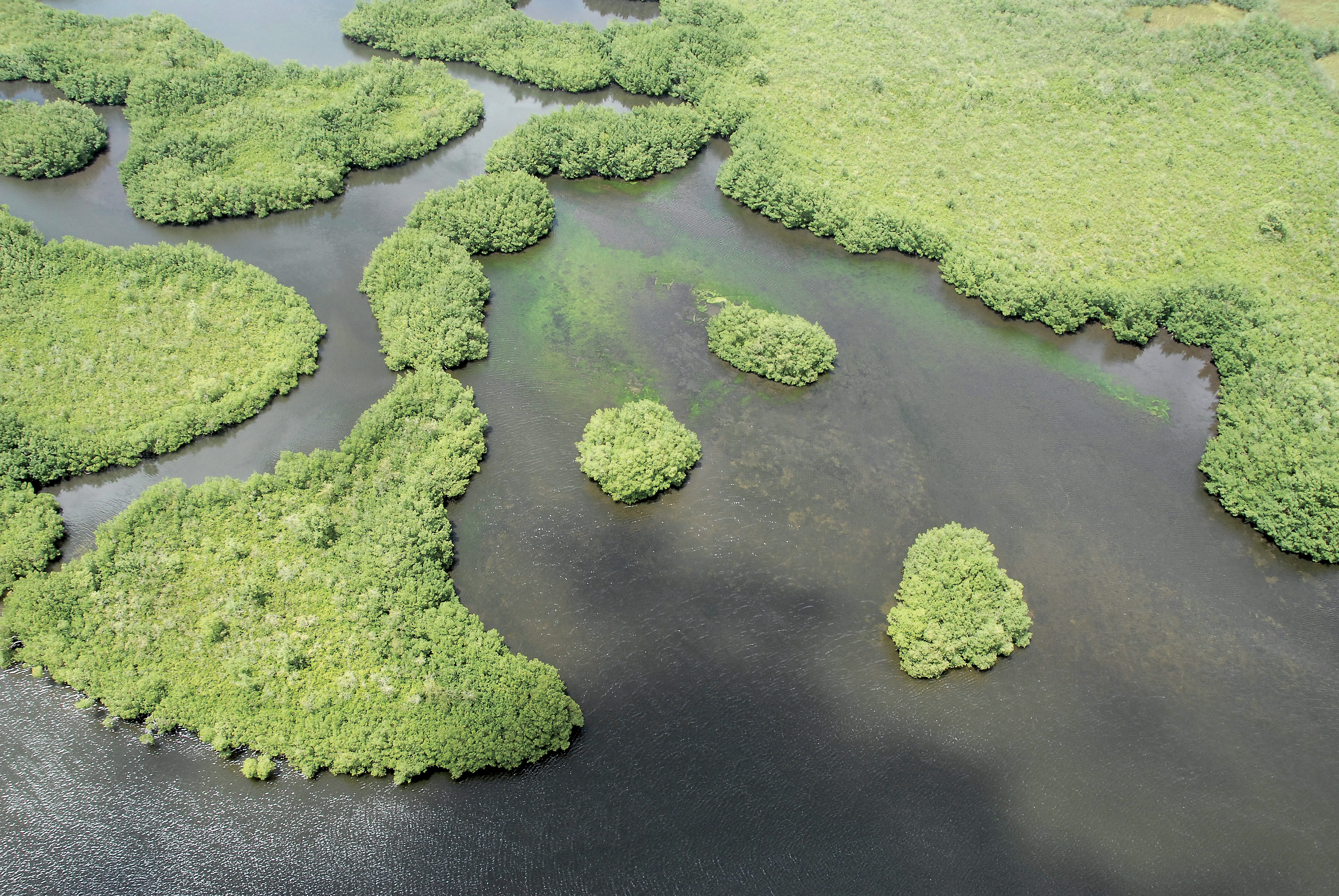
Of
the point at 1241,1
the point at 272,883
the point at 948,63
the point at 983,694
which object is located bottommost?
the point at 272,883

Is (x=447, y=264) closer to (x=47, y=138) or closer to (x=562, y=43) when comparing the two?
(x=562, y=43)

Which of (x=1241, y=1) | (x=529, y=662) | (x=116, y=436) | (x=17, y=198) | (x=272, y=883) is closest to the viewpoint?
(x=272, y=883)

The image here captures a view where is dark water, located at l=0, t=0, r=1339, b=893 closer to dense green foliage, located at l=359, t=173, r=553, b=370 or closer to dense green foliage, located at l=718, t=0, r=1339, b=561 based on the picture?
dense green foliage, located at l=359, t=173, r=553, b=370

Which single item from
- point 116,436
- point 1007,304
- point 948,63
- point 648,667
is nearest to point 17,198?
point 116,436

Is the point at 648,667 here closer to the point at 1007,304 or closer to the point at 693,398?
the point at 693,398

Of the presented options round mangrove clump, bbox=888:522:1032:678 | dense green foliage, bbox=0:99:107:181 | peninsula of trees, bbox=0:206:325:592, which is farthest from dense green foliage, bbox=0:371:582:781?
dense green foliage, bbox=0:99:107:181

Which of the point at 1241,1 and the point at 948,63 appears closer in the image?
the point at 948,63
